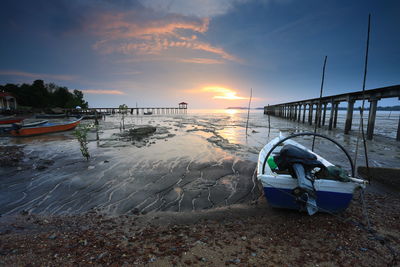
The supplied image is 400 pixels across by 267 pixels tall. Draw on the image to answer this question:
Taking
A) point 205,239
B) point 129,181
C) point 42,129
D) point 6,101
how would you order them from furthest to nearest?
point 6,101 → point 42,129 → point 129,181 → point 205,239

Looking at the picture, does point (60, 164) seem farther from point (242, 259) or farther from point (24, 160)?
point (242, 259)

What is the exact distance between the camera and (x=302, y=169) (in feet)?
11.7

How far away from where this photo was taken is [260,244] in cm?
303

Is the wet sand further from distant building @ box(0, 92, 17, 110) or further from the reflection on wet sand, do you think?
distant building @ box(0, 92, 17, 110)

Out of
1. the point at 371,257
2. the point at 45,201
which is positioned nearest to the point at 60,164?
the point at 45,201

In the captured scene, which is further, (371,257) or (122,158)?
(122,158)

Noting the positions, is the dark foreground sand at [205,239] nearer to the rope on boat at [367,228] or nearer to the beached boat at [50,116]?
the rope on boat at [367,228]

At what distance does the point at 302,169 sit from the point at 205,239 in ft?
7.93

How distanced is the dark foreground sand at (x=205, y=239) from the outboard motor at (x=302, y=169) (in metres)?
0.56

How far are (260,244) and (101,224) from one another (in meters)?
3.42

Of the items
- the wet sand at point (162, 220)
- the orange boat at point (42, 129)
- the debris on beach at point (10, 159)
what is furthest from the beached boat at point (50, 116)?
the wet sand at point (162, 220)

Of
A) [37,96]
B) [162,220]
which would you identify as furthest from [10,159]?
[37,96]

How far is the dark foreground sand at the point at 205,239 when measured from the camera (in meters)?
2.66

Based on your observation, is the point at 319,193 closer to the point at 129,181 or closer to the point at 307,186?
the point at 307,186
